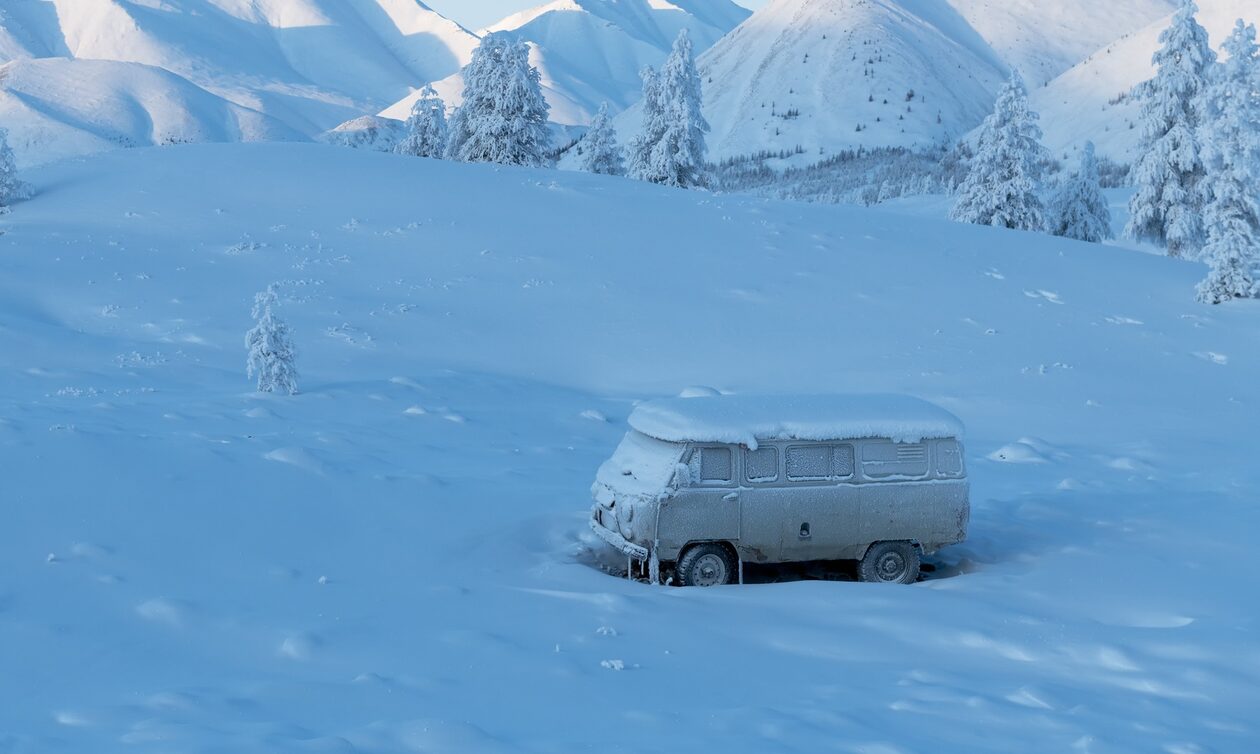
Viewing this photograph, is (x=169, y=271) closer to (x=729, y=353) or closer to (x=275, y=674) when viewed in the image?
(x=729, y=353)

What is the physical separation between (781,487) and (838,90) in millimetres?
167581

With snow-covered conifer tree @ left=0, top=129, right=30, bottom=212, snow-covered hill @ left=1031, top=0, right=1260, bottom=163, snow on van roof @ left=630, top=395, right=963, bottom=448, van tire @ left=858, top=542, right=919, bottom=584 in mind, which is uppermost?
snow-covered hill @ left=1031, top=0, right=1260, bottom=163

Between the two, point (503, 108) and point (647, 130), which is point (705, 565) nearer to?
point (503, 108)

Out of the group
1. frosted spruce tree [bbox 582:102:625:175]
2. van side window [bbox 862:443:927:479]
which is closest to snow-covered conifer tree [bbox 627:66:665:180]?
frosted spruce tree [bbox 582:102:625:175]

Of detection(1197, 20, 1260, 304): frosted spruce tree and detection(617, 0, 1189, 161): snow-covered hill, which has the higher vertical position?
detection(617, 0, 1189, 161): snow-covered hill

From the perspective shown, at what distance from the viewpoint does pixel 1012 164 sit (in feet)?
164

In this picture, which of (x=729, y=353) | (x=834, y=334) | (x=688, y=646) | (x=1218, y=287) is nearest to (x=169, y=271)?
(x=729, y=353)

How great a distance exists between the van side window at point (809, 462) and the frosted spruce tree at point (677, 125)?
4380 cm

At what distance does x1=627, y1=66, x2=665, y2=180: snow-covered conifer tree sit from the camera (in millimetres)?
55688

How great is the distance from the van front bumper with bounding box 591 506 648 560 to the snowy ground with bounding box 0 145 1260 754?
14.1 inches

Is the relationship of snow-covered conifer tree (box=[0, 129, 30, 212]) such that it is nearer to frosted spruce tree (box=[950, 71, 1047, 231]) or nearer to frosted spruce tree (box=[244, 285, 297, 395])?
frosted spruce tree (box=[244, 285, 297, 395])

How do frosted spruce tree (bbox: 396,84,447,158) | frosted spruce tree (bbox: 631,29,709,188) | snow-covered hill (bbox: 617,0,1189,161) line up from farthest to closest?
snow-covered hill (bbox: 617,0,1189,161) → frosted spruce tree (bbox: 396,84,447,158) → frosted spruce tree (bbox: 631,29,709,188)

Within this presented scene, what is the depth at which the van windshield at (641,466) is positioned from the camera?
1119cm

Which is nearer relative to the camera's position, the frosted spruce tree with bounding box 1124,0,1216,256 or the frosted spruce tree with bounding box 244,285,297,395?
the frosted spruce tree with bounding box 244,285,297,395
